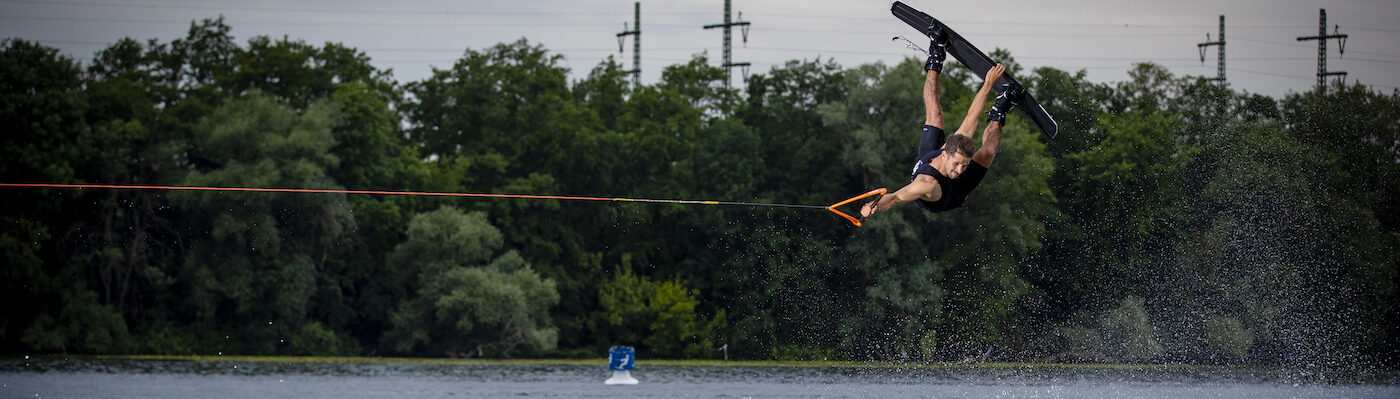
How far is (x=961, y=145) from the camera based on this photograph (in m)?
10.2

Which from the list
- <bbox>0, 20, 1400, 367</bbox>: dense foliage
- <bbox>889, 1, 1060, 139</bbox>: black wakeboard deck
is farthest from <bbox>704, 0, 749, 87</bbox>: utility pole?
<bbox>889, 1, 1060, 139</bbox>: black wakeboard deck

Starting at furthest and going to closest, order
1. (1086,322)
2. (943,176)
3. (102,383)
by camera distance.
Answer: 1. (1086,322)
2. (102,383)
3. (943,176)

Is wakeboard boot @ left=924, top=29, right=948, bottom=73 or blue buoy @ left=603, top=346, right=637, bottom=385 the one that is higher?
wakeboard boot @ left=924, top=29, right=948, bottom=73

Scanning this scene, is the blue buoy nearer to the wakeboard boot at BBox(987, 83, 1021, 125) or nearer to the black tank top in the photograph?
the black tank top

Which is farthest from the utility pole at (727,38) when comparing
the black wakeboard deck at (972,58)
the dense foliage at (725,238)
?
the black wakeboard deck at (972,58)

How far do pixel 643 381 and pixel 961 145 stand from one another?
21114 millimetres

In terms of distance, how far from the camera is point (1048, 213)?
3525 cm

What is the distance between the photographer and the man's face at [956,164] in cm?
1027

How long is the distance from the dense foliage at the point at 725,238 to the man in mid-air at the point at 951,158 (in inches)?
914

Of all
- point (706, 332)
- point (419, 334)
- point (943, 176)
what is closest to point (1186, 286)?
point (706, 332)

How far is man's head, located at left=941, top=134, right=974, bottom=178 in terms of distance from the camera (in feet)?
33.5

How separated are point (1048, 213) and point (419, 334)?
15.2 meters

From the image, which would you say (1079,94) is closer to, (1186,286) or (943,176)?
(1186,286)

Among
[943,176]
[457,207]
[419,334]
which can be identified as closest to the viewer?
[943,176]
